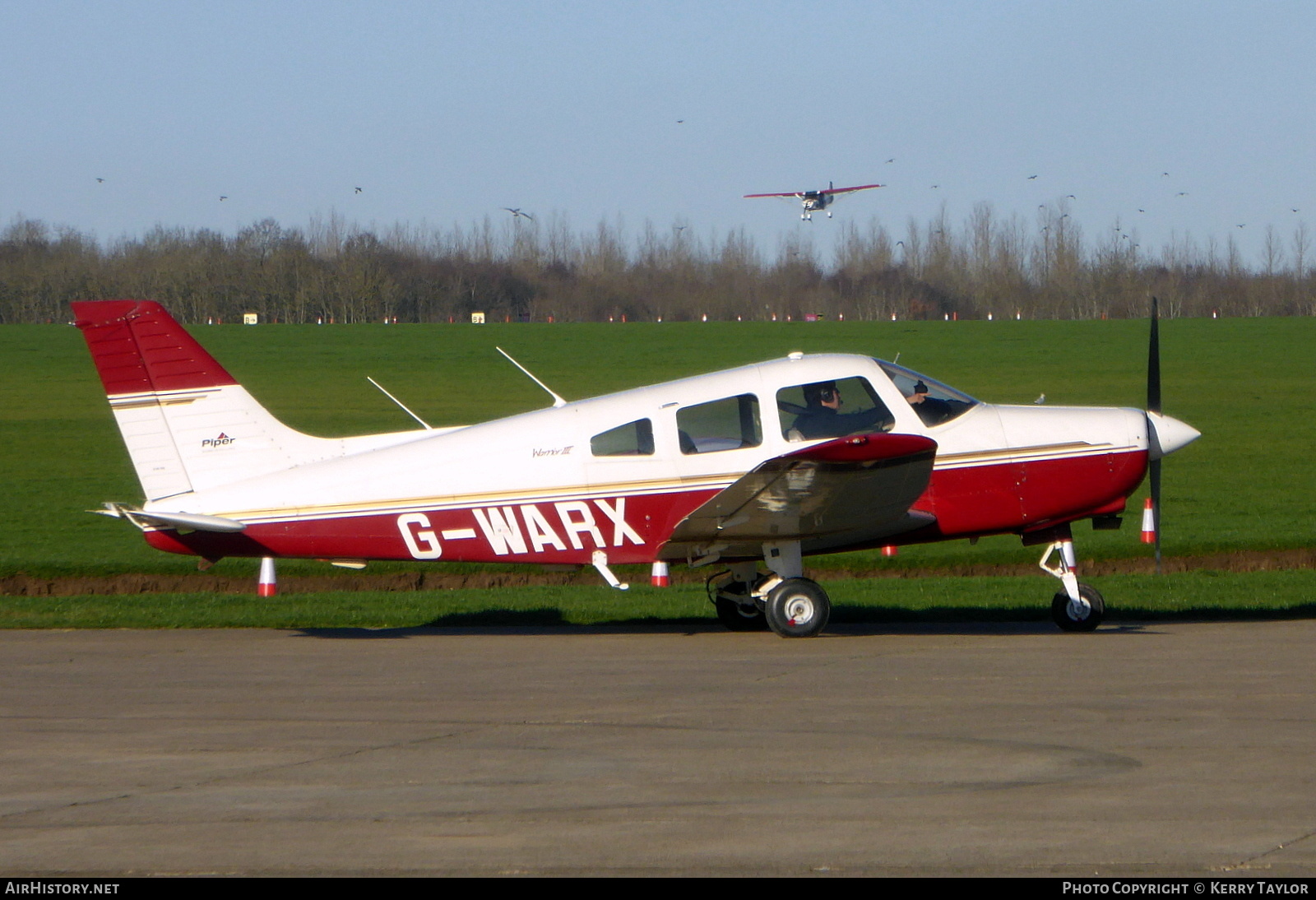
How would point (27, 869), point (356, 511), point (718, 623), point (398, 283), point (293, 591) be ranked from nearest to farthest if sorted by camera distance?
1. point (27, 869)
2. point (356, 511)
3. point (718, 623)
4. point (293, 591)
5. point (398, 283)

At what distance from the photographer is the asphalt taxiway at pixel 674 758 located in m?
5.26

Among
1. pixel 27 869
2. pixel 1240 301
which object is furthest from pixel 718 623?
pixel 1240 301

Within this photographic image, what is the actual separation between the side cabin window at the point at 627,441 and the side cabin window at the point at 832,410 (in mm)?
1074

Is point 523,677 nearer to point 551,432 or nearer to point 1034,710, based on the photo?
point 551,432

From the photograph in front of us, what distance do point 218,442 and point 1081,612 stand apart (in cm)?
719

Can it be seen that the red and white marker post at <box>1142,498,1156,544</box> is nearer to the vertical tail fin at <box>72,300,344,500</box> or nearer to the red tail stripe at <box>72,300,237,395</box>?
the vertical tail fin at <box>72,300,344,500</box>

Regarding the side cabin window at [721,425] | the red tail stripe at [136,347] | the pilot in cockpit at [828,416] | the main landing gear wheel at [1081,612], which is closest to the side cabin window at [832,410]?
the pilot in cockpit at [828,416]

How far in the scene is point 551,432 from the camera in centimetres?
1119

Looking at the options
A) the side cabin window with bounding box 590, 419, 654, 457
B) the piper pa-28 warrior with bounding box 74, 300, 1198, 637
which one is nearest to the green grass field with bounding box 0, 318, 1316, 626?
the piper pa-28 warrior with bounding box 74, 300, 1198, 637

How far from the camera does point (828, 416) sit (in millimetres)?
10992

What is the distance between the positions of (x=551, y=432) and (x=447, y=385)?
34328 millimetres

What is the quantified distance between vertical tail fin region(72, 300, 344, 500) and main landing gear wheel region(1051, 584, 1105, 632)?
661 cm

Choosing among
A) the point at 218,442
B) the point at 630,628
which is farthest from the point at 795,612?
the point at 218,442

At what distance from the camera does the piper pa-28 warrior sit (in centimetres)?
1101
